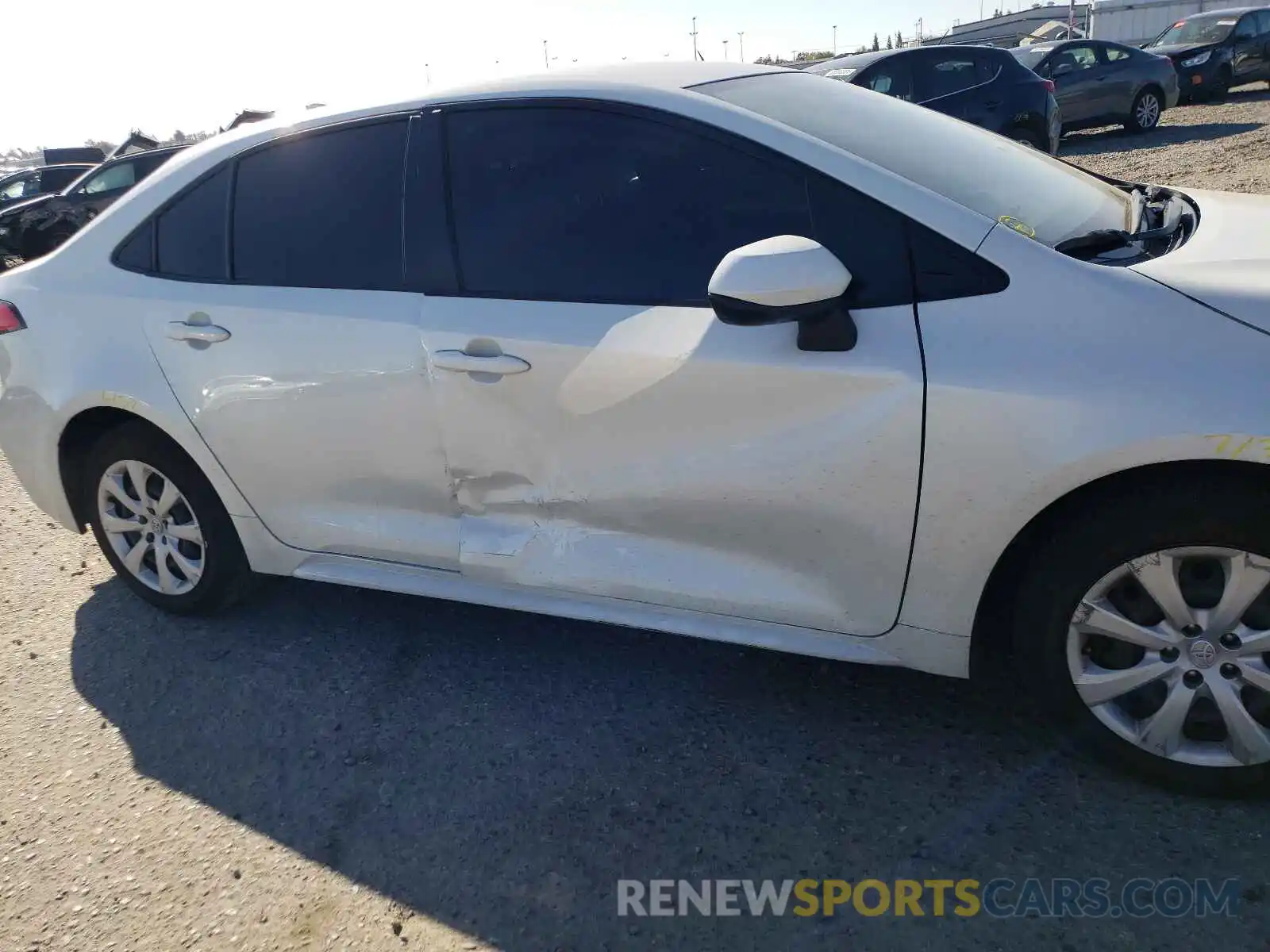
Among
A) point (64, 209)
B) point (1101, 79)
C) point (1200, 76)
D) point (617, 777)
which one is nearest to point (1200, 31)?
point (1200, 76)

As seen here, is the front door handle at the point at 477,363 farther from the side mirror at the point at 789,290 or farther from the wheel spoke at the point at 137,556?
the wheel spoke at the point at 137,556

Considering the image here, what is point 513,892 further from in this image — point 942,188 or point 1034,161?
point 1034,161

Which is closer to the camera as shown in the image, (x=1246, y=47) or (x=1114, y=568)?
(x=1114, y=568)

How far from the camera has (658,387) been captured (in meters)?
2.55

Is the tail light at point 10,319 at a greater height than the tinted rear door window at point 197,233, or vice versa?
the tinted rear door window at point 197,233

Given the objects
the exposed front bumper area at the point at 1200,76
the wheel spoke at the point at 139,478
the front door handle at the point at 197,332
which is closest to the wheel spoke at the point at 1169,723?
the front door handle at the point at 197,332

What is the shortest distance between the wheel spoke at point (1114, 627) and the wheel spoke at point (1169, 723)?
109 mm

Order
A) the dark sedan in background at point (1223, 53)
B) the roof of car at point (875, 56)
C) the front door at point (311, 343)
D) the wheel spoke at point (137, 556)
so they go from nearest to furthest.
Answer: the front door at point (311, 343)
the wheel spoke at point (137, 556)
the roof of car at point (875, 56)
the dark sedan in background at point (1223, 53)

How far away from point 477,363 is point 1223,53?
20.1 metres

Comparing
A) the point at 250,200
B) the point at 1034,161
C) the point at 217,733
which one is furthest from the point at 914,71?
the point at 217,733

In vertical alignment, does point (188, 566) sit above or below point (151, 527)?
below

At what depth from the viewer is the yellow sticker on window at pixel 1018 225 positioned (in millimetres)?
2406

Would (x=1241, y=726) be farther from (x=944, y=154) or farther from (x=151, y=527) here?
(x=151, y=527)

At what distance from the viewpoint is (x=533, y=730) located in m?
2.90
